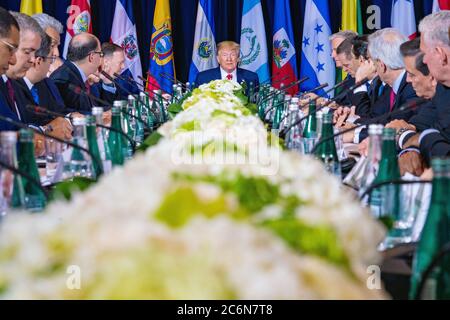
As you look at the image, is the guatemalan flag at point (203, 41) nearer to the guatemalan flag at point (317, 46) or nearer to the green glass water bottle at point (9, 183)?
the guatemalan flag at point (317, 46)

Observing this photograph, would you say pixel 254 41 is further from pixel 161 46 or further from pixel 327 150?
pixel 327 150

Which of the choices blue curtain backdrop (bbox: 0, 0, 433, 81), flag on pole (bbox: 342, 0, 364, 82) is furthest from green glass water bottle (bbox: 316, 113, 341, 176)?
blue curtain backdrop (bbox: 0, 0, 433, 81)

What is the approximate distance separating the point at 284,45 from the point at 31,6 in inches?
94.0

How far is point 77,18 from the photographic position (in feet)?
22.7

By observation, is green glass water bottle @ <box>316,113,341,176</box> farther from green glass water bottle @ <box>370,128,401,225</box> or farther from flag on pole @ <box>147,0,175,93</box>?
flag on pole @ <box>147,0,175,93</box>

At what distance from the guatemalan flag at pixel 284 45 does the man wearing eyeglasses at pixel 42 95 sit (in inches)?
125

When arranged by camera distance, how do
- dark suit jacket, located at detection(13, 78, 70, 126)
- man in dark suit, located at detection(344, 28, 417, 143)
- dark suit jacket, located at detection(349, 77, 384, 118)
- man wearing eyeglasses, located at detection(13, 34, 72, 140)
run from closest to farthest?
man wearing eyeglasses, located at detection(13, 34, 72, 140) < dark suit jacket, located at detection(13, 78, 70, 126) < man in dark suit, located at detection(344, 28, 417, 143) < dark suit jacket, located at detection(349, 77, 384, 118)

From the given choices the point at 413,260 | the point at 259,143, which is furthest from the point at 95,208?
the point at 413,260

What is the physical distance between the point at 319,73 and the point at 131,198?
21.7ft

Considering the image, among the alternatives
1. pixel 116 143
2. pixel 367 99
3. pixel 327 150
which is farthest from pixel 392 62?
pixel 116 143

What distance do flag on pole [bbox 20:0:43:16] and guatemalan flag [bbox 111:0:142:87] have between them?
27.3 inches

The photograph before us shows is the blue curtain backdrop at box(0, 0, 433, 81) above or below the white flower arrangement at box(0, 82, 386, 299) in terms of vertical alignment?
above

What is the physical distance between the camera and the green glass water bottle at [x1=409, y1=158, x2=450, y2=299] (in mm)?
932
